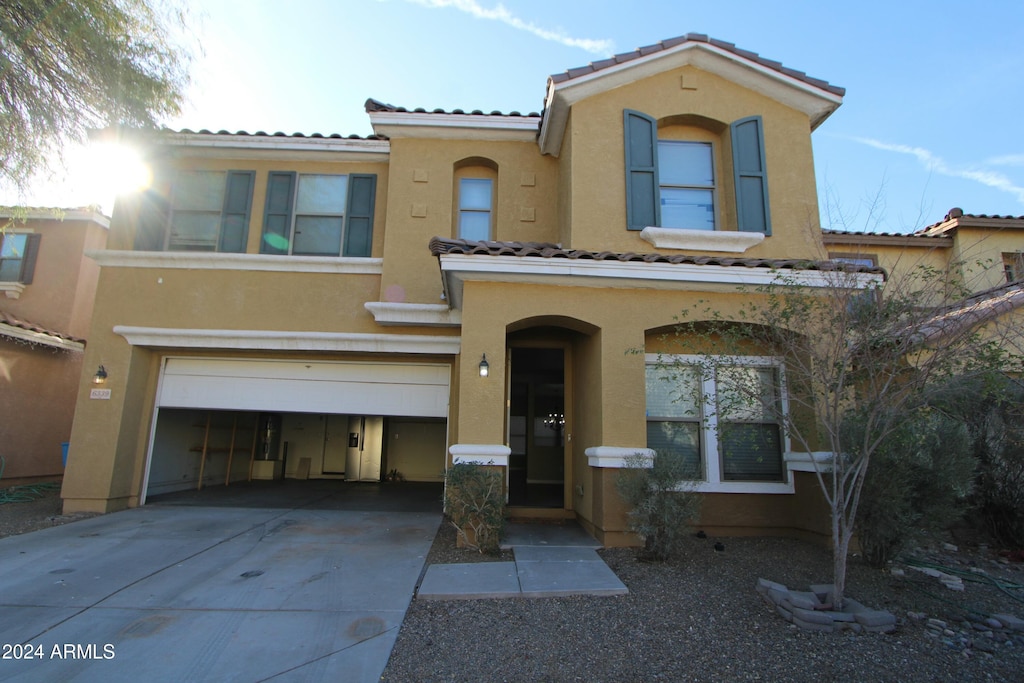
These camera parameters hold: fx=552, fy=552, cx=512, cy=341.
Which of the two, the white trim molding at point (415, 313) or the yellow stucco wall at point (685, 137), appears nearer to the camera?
the yellow stucco wall at point (685, 137)

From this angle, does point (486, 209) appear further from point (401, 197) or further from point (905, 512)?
point (905, 512)

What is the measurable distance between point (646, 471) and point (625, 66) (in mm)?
5717

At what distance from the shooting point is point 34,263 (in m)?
12.7

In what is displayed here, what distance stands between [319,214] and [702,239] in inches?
244

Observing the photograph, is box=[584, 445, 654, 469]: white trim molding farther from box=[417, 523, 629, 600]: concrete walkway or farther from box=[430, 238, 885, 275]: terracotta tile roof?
box=[430, 238, 885, 275]: terracotta tile roof

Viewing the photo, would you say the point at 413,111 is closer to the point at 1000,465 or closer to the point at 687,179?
the point at 687,179

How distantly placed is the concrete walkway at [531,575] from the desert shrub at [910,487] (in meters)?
2.61

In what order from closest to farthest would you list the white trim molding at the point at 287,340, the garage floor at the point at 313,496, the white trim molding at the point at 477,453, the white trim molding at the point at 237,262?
the white trim molding at the point at 477,453 → the white trim molding at the point at 287,340 → the white trim molding at the point at 237,262 → the garage floor at the point at 313,496

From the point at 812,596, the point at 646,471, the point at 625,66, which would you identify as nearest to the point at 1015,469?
the point at 812,596

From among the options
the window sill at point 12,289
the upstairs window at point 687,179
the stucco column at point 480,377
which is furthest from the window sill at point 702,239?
the window sill at point 12,289

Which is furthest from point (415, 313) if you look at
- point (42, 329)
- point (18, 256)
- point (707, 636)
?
point (18, 256)

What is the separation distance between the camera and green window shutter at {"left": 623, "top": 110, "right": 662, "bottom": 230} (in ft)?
25.2

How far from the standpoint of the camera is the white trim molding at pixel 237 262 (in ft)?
28.7

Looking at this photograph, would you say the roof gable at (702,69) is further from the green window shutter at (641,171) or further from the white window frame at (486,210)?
the white window frame at (486,210)
